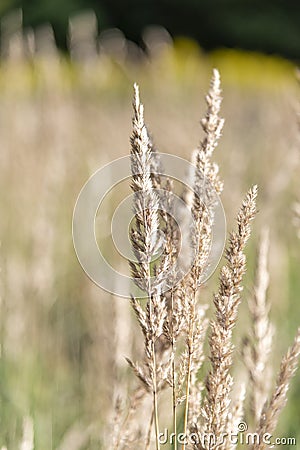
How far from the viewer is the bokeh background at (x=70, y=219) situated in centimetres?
159

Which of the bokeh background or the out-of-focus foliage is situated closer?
the bokeh background

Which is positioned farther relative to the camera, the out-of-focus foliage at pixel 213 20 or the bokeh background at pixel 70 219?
the out-of-focus foliage at pixel 213 20

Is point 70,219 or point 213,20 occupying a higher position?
point 213,20

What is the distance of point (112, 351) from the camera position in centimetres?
131

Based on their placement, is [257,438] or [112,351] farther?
[112,351]

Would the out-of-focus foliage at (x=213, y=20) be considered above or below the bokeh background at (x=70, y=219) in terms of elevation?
above

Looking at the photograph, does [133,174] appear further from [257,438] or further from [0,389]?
[0,389]

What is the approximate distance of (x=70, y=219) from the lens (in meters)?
3.17

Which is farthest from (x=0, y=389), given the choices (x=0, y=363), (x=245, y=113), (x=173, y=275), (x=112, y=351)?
(x=245, y=113)

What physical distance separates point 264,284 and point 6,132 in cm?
280

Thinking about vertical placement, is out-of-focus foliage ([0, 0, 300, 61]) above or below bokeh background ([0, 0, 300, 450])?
above

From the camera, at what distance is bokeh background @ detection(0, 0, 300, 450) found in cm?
159

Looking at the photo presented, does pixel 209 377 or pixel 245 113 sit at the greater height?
pixel 245 113

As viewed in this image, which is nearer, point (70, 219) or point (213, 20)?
point (70, 219)
